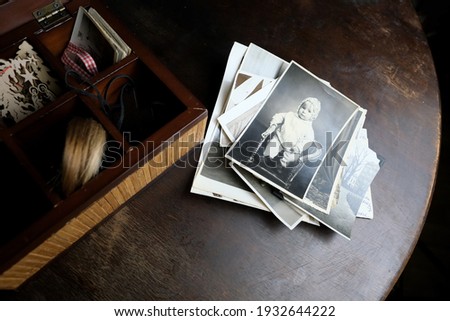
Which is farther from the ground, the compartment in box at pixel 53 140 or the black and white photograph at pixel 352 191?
the black and white photograph at pixel 352 191

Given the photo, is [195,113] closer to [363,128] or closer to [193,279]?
[193,279]

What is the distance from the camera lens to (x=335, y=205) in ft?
2.35

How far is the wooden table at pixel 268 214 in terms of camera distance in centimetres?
66

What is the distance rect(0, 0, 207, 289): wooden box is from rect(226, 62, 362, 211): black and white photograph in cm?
12

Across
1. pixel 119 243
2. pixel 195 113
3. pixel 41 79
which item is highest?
pixel 195 113

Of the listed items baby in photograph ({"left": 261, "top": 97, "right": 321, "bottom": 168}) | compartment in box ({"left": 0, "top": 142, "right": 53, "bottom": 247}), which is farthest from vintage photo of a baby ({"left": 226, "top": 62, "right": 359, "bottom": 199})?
compartment in box ({"left": 0, "top": 142, "right": 53, "bottom": 247})

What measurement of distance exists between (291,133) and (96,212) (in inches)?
16.4

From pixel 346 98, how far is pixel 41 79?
25.3 inches

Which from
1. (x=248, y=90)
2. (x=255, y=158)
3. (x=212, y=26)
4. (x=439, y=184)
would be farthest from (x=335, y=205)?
(x=439, y=184)

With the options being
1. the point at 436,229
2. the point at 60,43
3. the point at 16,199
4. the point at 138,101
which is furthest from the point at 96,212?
the point at 436,229

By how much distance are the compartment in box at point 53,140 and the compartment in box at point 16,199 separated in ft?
0.09

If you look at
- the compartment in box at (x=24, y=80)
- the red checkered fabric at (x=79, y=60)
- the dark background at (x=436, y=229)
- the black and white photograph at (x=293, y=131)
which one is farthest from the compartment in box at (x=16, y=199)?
the dark background at (x=436, y=229)

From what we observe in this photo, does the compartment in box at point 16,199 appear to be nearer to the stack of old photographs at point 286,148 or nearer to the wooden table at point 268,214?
the wooden table at point 268,214

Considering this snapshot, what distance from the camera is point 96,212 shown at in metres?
0.62
